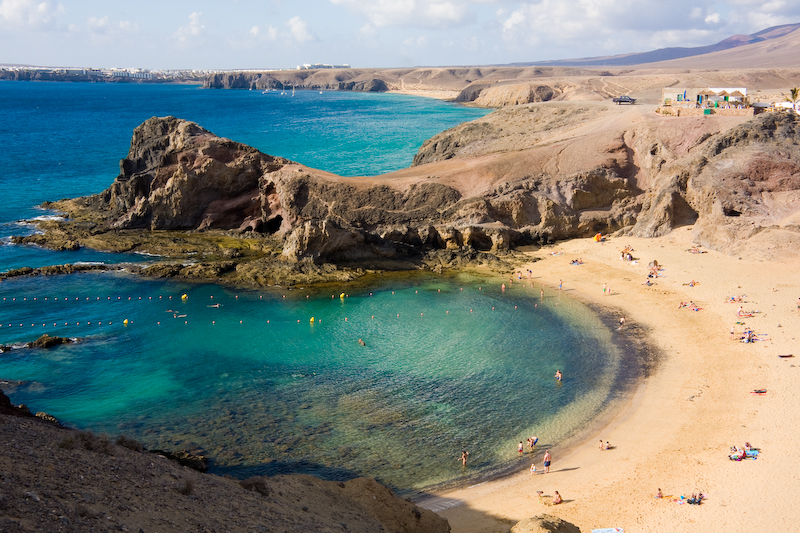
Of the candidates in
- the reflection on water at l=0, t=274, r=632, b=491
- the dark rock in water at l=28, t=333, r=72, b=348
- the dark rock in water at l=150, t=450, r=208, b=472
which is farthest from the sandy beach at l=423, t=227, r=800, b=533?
the dark rock in water at l=28, t=333, r=72, b=348

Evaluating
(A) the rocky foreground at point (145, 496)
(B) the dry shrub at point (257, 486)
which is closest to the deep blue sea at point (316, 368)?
(A) the rocky foreground at point (145, 496)

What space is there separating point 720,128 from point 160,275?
170 ft

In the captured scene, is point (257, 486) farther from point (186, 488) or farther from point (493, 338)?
point (493, 338)

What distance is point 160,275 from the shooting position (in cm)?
4600

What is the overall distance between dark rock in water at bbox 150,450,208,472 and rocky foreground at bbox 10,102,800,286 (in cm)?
2104

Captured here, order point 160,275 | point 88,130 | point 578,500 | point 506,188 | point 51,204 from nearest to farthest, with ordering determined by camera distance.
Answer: point 578,500, point 160,275, point 506,188, point 51,204, point 88,130

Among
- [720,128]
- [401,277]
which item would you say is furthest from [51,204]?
[720,128]

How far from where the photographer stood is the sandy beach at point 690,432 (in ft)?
73.1

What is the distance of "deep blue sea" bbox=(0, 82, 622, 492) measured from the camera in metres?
27.0

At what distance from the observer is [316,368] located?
3378 centimetres

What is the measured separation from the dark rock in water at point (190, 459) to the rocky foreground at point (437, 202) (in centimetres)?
2104

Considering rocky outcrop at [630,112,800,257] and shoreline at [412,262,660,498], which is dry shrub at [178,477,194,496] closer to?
shoreline at [412,262,660,498]

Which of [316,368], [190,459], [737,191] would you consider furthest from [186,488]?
[737,191]

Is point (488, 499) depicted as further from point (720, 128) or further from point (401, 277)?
point (720, 128)
